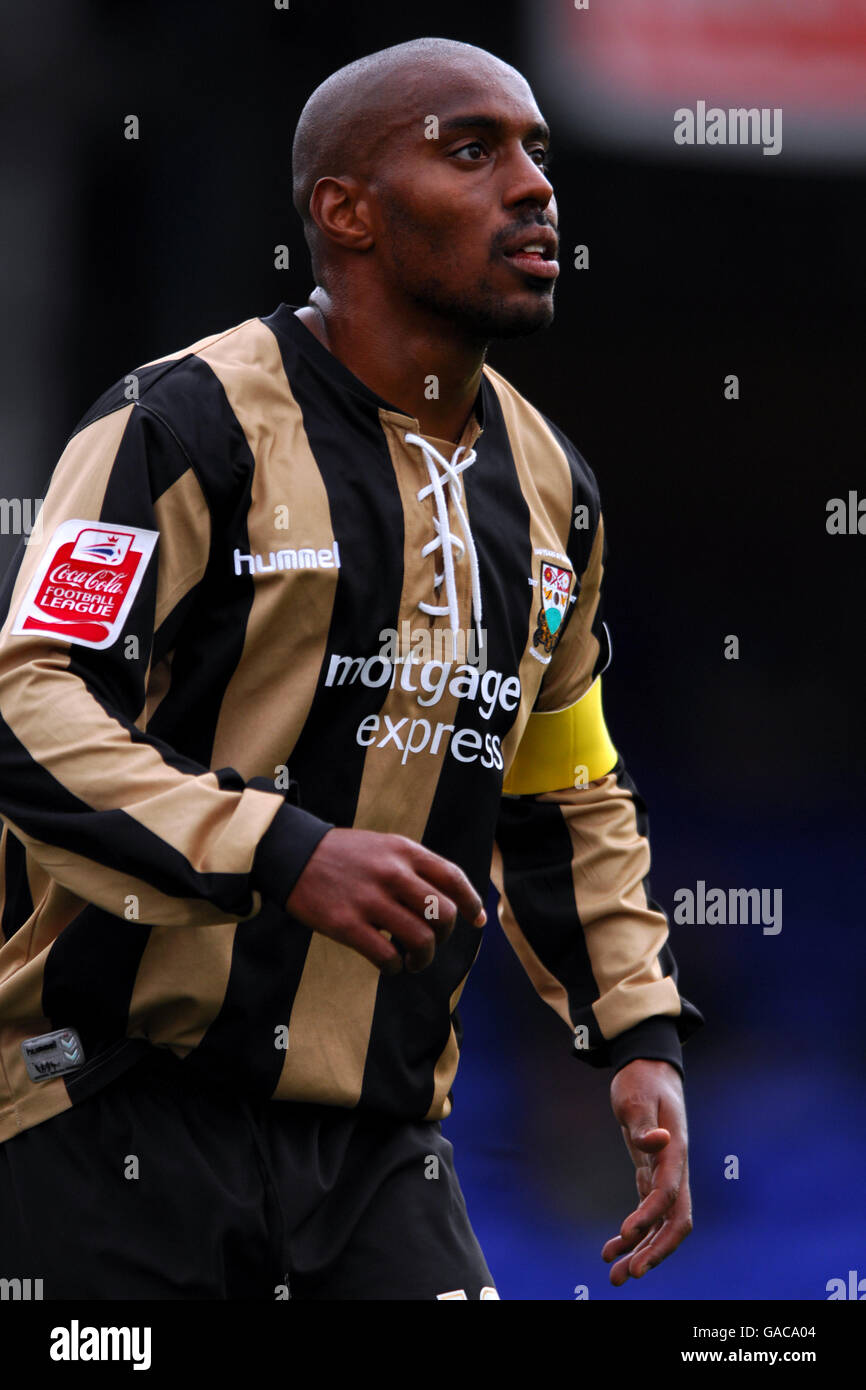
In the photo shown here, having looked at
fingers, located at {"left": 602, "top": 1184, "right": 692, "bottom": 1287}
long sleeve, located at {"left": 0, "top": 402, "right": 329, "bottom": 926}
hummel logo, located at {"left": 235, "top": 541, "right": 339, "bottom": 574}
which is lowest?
fingers, located at {"left": 602, "top": 1184, "right": 692, "bottom": 1287}

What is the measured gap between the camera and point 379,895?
5.33 ft

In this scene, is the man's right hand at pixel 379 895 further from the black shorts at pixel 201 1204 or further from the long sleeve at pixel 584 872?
the long sleeve at pixel 584 872

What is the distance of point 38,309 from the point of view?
13.6 feet

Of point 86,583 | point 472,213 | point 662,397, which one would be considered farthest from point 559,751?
point 662,397

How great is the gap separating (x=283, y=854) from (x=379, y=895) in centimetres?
10

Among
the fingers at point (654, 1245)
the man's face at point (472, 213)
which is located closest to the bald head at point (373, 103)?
the man's face at point (472, 213)

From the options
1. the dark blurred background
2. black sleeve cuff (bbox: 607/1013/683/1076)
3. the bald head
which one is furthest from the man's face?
the dark blurred background

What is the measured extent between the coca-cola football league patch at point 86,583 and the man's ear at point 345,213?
503mm

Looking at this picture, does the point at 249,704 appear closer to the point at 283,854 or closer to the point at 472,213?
the point at 283,854

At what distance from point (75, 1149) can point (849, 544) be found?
10.9 feet

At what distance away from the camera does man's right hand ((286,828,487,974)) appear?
64.1 inches

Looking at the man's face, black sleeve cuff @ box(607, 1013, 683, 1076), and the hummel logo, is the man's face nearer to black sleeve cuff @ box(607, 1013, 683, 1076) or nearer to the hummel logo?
the hummel logo

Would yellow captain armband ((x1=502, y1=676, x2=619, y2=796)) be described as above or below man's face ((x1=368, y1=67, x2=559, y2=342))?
below

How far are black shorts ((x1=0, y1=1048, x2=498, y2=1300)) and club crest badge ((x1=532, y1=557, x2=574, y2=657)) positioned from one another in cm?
59
